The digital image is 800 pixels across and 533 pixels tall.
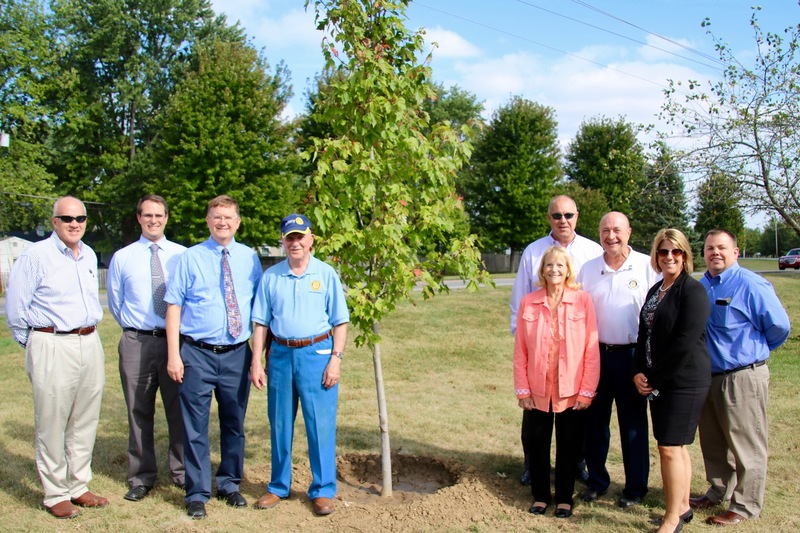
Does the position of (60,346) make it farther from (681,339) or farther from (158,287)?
(681,339)

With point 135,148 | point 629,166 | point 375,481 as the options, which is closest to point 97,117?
point 135,148

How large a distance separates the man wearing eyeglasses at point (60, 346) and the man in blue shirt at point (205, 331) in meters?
0.69

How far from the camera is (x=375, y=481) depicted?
596 cm

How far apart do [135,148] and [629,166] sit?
33.8 meters

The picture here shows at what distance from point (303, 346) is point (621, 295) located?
2.43 meters

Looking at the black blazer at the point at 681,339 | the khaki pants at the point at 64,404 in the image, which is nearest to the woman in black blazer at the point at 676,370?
the black blazer at the point at 681,339

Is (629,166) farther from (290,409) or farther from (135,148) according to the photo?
(135,148)

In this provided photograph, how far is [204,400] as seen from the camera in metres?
4.93

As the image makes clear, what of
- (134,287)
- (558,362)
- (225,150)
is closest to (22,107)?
(225,150)

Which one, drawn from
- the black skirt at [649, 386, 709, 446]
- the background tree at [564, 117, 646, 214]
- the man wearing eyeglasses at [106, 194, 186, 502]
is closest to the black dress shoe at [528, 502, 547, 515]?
the black skirt at [649, 386, 709, 446]

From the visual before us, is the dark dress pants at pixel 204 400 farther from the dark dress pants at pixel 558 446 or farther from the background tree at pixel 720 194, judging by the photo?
the background tree at pixel 720 194

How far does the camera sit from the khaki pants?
4758 mm

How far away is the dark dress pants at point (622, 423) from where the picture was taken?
16.0ft

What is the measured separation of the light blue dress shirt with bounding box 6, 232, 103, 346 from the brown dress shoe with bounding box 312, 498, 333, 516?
223 centimetres
